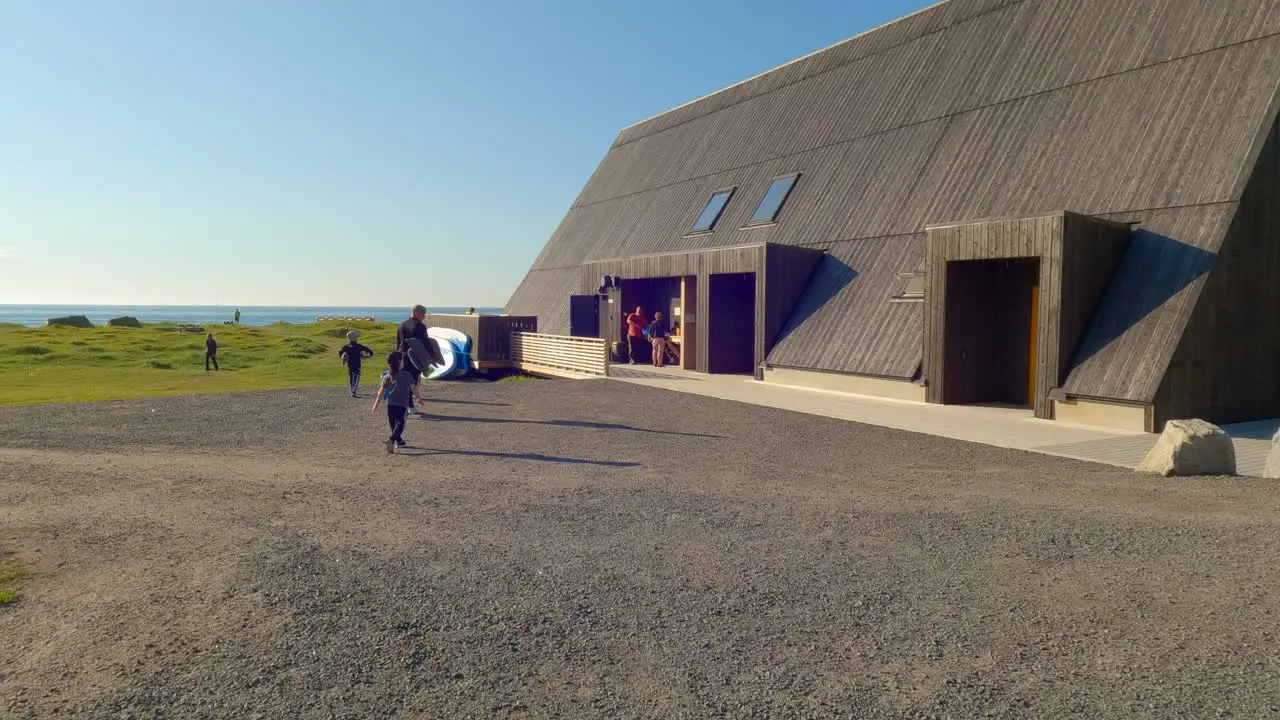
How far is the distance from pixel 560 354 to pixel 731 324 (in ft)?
16.2

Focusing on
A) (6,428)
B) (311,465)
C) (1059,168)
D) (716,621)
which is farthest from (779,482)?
(6,428)

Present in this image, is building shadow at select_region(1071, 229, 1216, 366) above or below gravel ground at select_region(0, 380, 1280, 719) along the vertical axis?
above

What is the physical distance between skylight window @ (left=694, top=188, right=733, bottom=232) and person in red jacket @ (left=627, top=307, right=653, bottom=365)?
323 centimetres

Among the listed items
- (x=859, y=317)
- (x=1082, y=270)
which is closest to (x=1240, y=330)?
(x=1082, y=270)

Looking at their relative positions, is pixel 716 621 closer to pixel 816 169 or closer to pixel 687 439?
pixel 687 439

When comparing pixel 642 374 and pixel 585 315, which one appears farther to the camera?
pixel 585 315

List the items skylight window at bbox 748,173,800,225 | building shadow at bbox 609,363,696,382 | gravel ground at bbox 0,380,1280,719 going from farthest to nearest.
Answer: skylight window at bbox 748,173,800,225, building shadow at bbox 609,363,696,382, gravel ground at bbox 0,380,1280,719

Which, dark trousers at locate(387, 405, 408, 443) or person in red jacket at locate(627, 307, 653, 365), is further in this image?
person in red jacket at locate(627, 307, 653, 365)

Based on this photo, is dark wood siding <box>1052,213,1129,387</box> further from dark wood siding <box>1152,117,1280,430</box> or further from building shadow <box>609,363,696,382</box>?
building shadow <box>609,363,696,382</box>

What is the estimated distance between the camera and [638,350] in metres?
24.6

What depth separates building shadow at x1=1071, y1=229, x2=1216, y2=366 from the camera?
12133mm

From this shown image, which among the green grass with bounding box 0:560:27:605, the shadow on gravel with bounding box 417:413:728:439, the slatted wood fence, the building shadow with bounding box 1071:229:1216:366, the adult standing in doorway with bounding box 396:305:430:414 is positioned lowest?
the green grass with bounding box 0:560:27:605

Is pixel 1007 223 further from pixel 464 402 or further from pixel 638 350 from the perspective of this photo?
pixel 638 350

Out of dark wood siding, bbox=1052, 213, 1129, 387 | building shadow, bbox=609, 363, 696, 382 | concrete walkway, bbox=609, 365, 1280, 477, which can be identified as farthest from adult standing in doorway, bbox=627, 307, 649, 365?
dark wood siding, bbox=1052, 213, 1129, 387
